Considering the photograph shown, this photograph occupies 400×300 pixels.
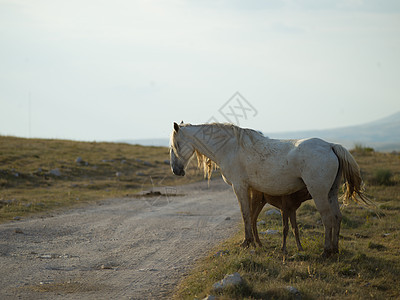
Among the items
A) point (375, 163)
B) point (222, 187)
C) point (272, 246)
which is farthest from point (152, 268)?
point (375, 163)

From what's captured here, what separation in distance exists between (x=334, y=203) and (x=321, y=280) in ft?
5.87

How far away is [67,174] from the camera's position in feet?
68.9

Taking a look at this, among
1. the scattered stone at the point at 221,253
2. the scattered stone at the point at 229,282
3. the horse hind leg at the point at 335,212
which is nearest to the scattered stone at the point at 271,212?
the scattered stone at the point at 221,253

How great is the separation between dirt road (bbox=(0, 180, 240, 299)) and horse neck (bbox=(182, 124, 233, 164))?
192 centimetres

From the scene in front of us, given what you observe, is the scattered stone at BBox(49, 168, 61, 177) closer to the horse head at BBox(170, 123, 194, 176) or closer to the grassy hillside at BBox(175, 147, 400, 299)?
the grassy hillside at BBox(175, 147, 400, 299)

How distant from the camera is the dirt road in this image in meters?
6.46

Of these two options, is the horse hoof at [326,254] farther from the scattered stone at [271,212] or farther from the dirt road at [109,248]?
the scattered stone at [271,212]

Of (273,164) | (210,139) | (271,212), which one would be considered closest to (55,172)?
(271,212)

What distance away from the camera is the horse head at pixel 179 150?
886 centimetres

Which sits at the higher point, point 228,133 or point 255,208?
point 228,133

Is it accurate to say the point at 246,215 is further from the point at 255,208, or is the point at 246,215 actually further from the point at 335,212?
the point at 335,212

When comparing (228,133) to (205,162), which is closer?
(228,133)

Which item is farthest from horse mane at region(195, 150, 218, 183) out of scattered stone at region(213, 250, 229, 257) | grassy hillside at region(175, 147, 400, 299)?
scattered stone at region(213, 250, 229, 257)

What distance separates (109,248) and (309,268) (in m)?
4.17
